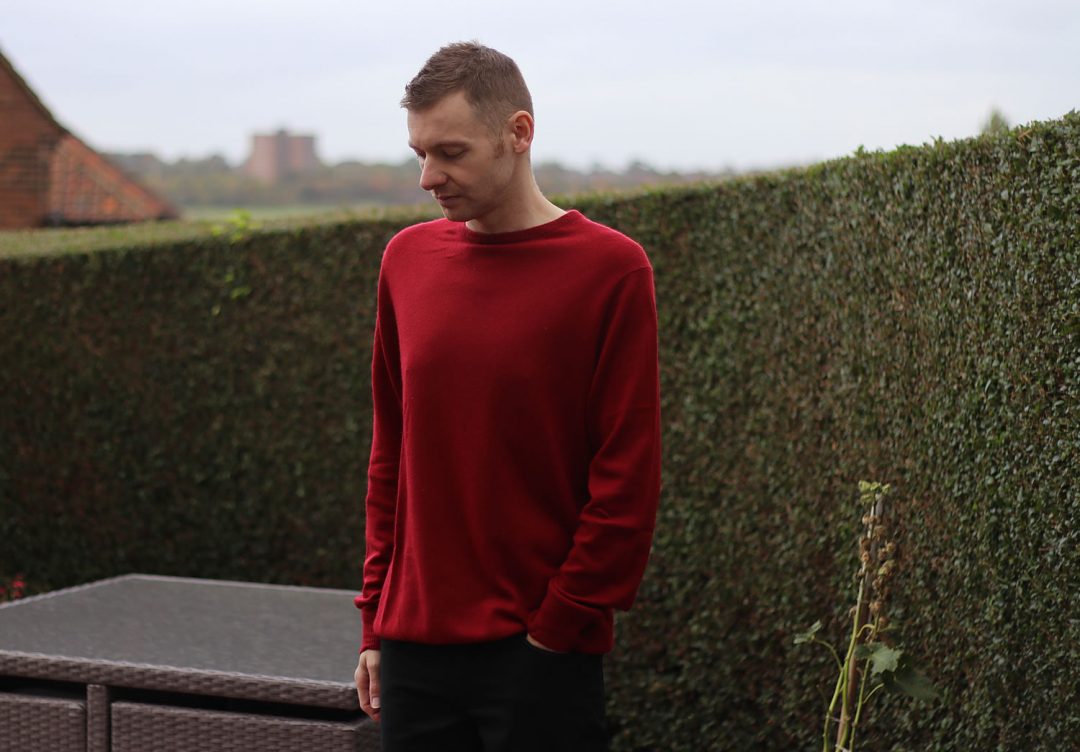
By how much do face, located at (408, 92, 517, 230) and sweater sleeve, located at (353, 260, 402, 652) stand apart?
0.33 meters

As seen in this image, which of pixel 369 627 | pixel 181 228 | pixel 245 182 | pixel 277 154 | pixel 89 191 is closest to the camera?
pixel 369 627

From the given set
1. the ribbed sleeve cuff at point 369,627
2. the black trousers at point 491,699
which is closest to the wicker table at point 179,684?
the ribbed sleeve cuff at point 369,627

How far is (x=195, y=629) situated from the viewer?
15.1ft

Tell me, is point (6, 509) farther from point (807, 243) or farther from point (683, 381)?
point (807, 243)

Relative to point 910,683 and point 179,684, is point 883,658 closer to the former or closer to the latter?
point 910,683

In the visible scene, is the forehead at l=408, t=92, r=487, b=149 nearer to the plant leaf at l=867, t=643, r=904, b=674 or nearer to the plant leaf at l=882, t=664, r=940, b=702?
the plant leaf at l=867, t=643, r=904, b=674

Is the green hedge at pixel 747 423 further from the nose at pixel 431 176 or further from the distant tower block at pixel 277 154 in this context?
the distant tower block at pixel 277 154

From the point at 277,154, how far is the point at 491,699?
98.9 ft

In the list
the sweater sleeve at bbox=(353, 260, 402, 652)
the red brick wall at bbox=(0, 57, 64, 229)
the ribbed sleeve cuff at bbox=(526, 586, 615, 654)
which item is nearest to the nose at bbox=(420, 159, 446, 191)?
the sweater sleeve at bbox=(353, 260, 402, 652)

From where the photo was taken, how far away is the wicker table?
12.5 ft

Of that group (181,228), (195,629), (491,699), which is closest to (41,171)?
(181,228)

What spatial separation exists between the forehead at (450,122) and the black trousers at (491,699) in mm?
914

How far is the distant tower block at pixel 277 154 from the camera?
2986cm

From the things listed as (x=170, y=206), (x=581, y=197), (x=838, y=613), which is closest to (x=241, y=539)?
(x=581, y=197)
